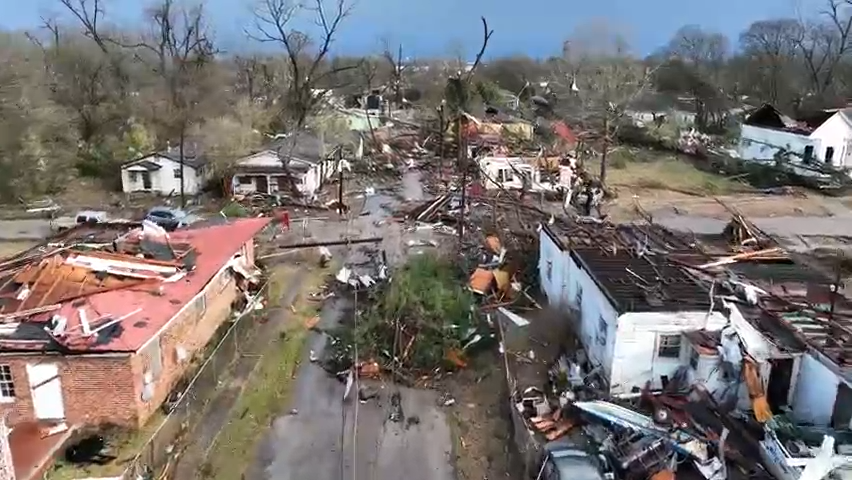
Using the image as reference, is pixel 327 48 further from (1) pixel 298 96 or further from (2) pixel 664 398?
(2) pixel 664 398

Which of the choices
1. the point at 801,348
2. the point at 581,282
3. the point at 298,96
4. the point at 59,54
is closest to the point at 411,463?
the point at 581,282

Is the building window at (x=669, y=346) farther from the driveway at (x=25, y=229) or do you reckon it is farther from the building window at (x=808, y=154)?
the building window at (x=808, y=154)

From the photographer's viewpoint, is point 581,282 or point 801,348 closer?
point 801,348

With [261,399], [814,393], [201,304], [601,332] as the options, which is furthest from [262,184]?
[814,393]

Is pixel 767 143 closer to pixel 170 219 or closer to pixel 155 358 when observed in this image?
pixel 170 219

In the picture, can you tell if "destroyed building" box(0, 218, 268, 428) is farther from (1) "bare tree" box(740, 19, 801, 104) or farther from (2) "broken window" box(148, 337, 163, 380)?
(1) "bare tree" box(740, 19, 801, 104)

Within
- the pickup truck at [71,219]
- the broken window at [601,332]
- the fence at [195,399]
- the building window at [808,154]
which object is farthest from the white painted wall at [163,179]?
the building window at [808,154]
